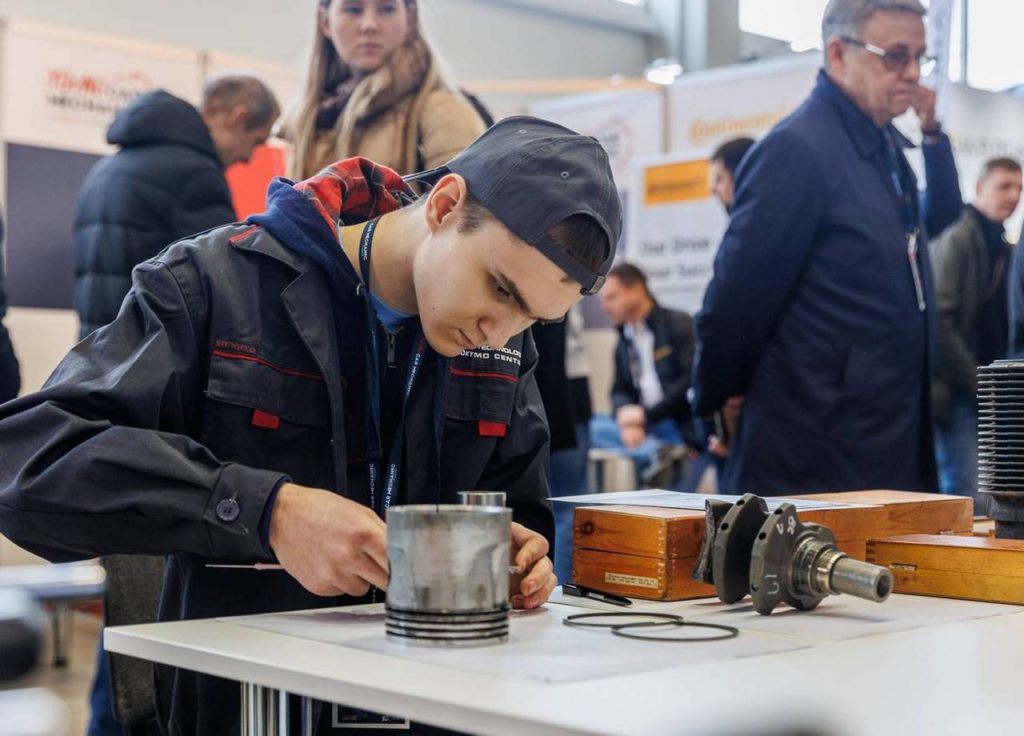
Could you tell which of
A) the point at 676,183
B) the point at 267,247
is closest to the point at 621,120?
the point at 676,183

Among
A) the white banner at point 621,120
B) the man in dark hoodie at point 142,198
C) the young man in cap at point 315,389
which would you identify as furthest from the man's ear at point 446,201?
the white banner at point 621,120

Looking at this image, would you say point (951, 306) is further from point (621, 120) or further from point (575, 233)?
point (575, 233)

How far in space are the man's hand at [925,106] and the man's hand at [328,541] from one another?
5.77 feet

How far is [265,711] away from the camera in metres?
1.05

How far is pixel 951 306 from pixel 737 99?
1.76m

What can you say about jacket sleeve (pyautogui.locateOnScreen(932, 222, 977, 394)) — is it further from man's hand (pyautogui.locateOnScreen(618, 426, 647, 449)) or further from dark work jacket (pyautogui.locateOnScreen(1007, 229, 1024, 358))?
man's hand (pyautogui.locateOnScreen(618, 426, 647, 449))

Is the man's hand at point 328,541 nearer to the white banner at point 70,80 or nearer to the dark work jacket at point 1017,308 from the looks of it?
the dark work jacket at point 1017,308

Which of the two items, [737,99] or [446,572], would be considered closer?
[446,572]

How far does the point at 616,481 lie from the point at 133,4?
3.59m

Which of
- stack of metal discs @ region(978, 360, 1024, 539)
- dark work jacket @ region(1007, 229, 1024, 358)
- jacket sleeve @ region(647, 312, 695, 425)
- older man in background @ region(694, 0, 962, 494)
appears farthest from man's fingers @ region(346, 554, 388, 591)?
jacket sleeve @ region(647, 312, 695, 425)

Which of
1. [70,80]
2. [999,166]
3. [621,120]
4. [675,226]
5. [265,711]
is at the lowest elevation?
[265,711]

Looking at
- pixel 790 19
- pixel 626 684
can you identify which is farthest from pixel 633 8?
pixel 626 684

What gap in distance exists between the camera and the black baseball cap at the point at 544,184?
1.32 metres

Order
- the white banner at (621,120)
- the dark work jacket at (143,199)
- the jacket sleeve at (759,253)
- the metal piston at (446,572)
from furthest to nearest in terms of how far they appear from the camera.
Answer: the white banner at (621,120) < the dark work jacket at (143,199) < the jacket sleeve at (759,253) < the metal piston at (446,572)
